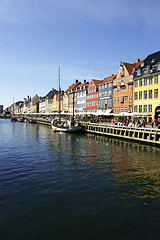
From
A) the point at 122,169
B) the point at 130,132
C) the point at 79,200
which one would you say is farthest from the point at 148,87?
the point at 79,200

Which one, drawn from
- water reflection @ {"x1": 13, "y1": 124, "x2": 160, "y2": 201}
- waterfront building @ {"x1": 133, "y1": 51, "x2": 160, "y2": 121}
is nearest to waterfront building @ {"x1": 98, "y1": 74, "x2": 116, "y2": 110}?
waterfront building @ {"x1": 133, "y1": 51, "x2": 160, "y2": 121}

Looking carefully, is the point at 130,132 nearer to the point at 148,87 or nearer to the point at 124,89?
the point at 148,87

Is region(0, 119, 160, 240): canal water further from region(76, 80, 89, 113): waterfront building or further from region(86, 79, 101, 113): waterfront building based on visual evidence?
region(76, 80, 89, 113): waterfront building

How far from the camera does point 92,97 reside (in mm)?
75812

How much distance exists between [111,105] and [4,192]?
179 feet

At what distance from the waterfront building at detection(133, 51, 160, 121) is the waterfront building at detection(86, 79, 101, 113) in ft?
75.7

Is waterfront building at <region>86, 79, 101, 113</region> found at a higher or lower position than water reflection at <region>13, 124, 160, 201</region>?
higher

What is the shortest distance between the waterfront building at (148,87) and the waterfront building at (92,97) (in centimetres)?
2306

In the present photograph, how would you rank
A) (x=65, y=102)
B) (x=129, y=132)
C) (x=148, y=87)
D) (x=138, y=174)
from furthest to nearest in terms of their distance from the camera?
(x=65, y=102)
(x=148, y=87)
(x=129, y=132)
(x=138, y=174)

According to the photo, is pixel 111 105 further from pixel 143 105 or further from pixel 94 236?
pixel 94 236

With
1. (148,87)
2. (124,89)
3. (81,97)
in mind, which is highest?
(81,97)

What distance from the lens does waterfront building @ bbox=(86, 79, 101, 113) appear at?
240 feet

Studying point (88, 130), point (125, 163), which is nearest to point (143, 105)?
point (88, 130)

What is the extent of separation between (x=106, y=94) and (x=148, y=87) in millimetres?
20300
